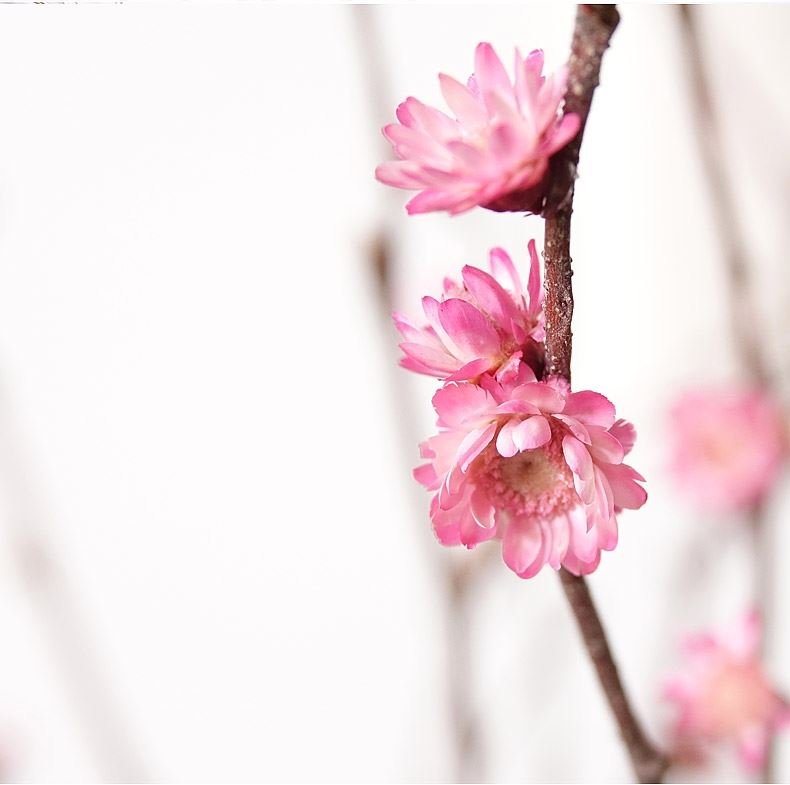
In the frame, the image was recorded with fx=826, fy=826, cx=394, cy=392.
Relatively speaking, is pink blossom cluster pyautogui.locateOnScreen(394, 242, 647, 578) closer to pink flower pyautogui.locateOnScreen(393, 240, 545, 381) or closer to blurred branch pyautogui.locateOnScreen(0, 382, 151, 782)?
pink flower pyautogui.locateOnScreen(393, 240, 545, 381)

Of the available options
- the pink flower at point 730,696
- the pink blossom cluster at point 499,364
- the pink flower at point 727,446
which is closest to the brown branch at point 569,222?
the pink blossom cluster at point 499,364

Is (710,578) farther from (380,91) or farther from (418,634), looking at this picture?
(380,91)

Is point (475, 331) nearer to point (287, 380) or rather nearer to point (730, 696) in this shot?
point (730, 696)

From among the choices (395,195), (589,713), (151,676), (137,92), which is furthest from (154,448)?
(589,713)

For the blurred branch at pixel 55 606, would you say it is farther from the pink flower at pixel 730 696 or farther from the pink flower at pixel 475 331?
the pink flower at pixel 475 331

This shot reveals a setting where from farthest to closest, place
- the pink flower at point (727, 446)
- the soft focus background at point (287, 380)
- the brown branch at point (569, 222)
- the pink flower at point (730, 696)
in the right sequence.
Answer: the soft focus background at point (287, 380) → the pink flower at point (727, 446) → the pink flower at point (730, 696) → the brown branch at point (569, 222)

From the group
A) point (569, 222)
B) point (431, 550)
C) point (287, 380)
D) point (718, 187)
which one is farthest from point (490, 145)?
point (287, 380)
